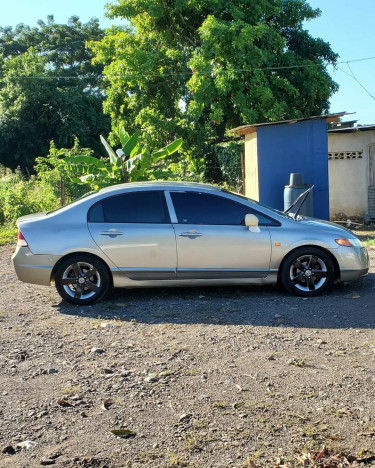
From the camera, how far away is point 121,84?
2423 cm

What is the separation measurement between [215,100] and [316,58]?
5.27 metres

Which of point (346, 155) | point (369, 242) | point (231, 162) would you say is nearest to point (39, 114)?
point (231, 162)

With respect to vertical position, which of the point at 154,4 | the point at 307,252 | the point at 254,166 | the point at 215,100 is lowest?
the point at 307,252

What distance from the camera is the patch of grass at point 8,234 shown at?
14357 mm

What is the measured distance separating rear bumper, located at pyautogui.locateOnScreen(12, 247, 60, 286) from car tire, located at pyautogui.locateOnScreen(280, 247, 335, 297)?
302 cm

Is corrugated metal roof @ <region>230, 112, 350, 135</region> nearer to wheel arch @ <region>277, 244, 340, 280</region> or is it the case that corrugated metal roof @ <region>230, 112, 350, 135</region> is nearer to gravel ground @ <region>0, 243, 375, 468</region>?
wheel arch @ <region>277, 244, 340, 280</region>

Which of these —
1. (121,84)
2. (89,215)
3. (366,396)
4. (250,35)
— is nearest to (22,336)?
(89,215)

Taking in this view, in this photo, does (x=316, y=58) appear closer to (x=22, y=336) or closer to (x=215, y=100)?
(x=215, y=100)

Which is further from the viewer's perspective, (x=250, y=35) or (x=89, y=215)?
(x=250, y=35)

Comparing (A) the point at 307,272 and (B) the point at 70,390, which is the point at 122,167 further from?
(B) the point at 70,390

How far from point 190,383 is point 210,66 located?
18532mm

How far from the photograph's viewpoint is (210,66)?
70.5ft

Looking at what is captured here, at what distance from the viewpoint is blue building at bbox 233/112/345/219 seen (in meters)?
14.0

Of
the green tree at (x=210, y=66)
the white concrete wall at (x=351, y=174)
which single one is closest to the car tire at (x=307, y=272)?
the white concrete wall at (x=351, y=174)
